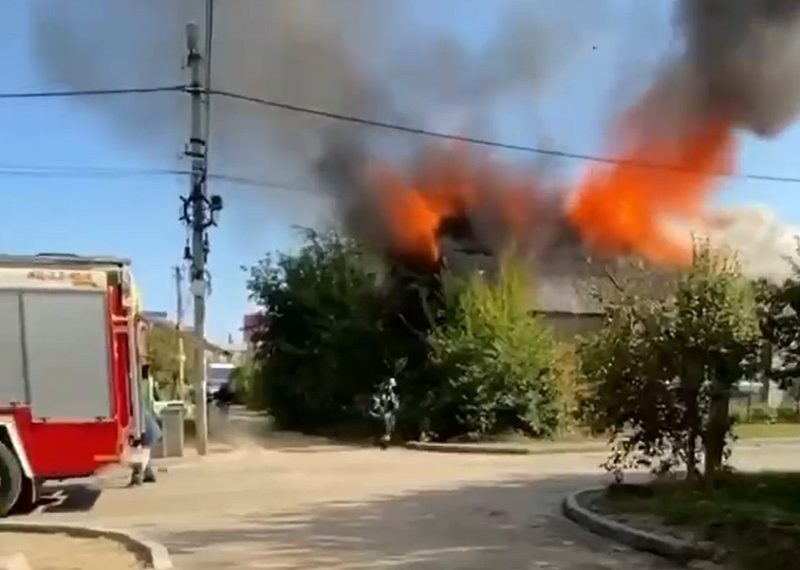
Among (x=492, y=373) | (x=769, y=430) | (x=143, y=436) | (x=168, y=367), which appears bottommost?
(x=769, y=430)

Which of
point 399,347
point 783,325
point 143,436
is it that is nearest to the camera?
point 783,325

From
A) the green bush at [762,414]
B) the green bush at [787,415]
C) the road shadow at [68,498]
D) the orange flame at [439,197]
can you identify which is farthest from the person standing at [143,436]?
the green bush at [787,415]

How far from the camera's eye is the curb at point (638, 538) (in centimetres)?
970

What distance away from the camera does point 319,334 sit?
29.3 metres

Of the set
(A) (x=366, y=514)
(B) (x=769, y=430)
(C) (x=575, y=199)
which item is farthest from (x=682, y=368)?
(C) (x=575, y=199)

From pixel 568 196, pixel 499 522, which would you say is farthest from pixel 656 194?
pixel 499 522

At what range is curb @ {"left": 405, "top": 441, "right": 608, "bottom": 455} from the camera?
23719mm

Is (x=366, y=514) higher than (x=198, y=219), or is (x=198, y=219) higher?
(x=198, y=219)

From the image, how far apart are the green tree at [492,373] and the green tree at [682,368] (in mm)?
12193

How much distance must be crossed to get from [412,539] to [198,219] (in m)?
14.1

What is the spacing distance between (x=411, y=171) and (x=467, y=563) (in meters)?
22.4

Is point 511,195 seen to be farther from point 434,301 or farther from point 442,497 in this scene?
point 442,497

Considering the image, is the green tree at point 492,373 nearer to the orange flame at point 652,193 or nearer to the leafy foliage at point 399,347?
the leafy foliage at point 399,347

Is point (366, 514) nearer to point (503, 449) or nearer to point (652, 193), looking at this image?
point (503, 449)
